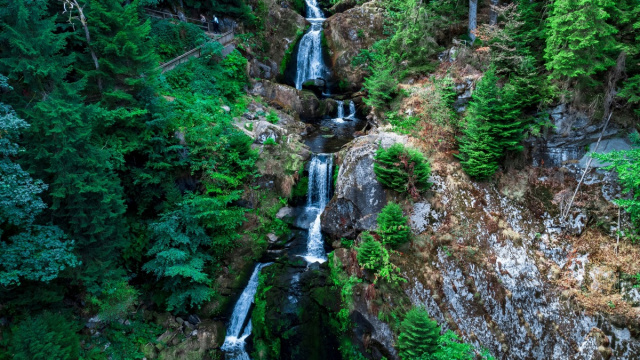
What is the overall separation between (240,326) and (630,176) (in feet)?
44.3

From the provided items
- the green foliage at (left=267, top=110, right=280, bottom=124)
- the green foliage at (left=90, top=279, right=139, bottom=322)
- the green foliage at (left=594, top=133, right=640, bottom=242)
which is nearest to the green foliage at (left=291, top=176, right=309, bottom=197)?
the green foliage at (left=267, top=110, right=280, bottom=124)

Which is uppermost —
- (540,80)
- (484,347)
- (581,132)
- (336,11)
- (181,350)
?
(336,11)

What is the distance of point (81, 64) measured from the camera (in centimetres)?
1105

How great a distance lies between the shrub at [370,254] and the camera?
1011cm

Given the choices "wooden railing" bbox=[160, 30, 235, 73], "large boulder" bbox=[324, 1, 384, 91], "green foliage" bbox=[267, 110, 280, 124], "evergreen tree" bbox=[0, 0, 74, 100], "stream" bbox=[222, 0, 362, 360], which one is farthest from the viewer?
"large boulder" bbox=[324, 1, 384, 91]

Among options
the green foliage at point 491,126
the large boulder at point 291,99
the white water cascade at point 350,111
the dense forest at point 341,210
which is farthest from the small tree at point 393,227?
the large boulder at point 291,99

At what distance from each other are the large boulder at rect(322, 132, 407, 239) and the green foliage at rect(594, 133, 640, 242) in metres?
6.61

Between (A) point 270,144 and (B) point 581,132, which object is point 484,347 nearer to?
(B) point 581,132

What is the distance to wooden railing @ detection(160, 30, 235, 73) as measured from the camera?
54.3ft

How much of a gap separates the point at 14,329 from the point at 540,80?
704 inches

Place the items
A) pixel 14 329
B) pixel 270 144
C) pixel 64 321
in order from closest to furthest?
pixel 14 329 → pixel 64 321 → pixel 270 144

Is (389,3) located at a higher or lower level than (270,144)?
higher

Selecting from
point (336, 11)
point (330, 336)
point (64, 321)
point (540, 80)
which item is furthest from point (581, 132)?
point (336, 11)

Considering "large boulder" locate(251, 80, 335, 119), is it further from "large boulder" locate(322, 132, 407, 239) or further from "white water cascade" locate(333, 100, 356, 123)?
"large boulder" locate(322, 132, 407, 239)
